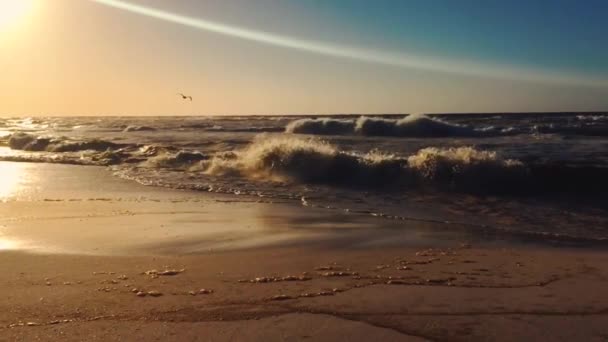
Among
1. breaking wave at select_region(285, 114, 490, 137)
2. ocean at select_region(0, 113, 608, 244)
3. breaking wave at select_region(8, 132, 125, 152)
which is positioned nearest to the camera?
ocean at select_region(0, 113, 608, 244)

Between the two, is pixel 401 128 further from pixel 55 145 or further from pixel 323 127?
pixel 55 145

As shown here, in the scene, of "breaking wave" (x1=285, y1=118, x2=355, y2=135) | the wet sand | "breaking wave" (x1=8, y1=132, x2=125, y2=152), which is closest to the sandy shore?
the wet sand

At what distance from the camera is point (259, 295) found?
18.4 ft

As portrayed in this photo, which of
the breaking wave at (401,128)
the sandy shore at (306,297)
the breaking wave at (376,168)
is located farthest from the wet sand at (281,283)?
the breaking wave at (401,128)

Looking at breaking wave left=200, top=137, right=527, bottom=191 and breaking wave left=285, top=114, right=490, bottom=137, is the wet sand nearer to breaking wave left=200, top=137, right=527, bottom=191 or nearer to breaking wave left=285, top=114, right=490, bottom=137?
breaking wave left=200, top=137, right=527, bottom=191

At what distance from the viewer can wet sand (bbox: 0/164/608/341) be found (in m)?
4.68

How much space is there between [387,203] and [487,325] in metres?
8.84

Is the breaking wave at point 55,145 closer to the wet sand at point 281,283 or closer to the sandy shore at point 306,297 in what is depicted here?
the wet sand at point 281,283

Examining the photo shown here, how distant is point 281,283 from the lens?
606cm

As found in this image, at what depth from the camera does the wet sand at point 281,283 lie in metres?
4.68

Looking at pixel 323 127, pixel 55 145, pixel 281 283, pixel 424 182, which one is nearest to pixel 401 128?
pixel 323 127

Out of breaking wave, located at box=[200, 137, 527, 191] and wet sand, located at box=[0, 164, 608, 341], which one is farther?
breaking wave, located at box=[200, 137, 527, 191]

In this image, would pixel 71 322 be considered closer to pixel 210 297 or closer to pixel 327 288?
pixel 210 297

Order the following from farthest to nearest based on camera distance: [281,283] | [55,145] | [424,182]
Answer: [55,145], [424,182], [281,283]
